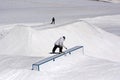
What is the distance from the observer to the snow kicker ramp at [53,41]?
17.3 metres

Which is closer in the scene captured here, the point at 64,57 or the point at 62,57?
the point at 62,57

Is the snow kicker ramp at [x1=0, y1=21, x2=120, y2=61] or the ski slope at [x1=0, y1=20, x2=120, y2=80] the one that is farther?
the snow kicker ramp at [x1=0, y1=21, x2=120, y2=61]

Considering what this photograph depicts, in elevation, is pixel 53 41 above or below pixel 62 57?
below

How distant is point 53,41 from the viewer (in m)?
18.7

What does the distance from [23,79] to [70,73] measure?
6.42 feet

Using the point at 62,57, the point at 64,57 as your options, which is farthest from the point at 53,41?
the point at 62,57

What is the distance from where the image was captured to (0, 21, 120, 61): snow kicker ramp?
17312mm

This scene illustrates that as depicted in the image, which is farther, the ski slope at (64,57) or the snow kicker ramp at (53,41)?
the snow kicker ramp at (53,41)

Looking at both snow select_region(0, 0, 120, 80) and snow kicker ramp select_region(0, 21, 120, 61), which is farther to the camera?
snow kicker ramp select_region(0, 21, 120, 61)

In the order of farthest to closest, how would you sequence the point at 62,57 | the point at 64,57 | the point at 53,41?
the point at 53,41 → the point at 64,57 → the point at 62,57

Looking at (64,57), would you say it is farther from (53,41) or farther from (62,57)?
(53,41)

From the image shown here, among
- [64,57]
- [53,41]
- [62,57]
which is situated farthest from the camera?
[53,41]

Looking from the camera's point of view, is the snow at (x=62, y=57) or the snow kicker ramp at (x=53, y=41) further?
the snow kicker ramp at (x=53, y=41)

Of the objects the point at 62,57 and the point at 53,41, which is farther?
the point at 53,41
